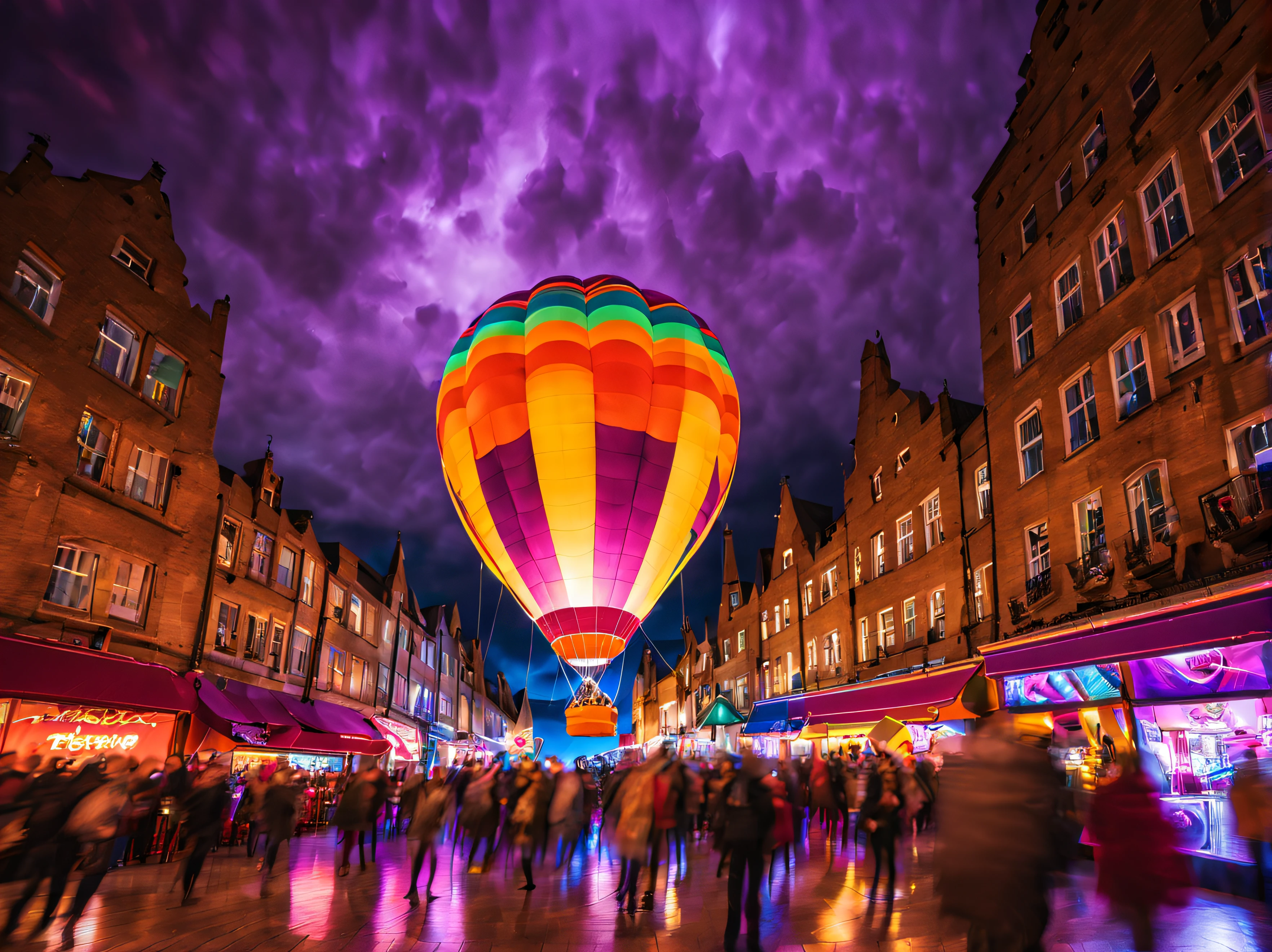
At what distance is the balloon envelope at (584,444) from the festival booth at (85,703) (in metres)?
9.24

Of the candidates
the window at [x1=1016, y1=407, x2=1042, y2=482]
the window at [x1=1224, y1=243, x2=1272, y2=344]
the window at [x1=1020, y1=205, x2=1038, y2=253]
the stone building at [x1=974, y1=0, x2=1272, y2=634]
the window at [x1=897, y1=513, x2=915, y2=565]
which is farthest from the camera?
the window at [x1=897, y1=513, x2=915, y2=565]

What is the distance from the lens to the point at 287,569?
27.7m

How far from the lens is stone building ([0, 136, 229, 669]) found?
613 inches

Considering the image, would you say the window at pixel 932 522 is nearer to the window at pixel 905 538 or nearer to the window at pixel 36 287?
the window at pixel 905 538

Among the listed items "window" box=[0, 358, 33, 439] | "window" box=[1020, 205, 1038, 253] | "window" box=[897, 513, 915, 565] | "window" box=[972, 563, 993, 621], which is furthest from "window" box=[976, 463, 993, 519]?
"window" box=[0, 358, 33, 439]

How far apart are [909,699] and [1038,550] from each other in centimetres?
539

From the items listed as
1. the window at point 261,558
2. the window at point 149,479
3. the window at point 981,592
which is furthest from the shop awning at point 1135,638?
the window at point 261,558

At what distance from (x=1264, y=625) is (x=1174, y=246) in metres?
7.12

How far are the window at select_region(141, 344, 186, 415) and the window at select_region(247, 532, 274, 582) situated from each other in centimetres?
602

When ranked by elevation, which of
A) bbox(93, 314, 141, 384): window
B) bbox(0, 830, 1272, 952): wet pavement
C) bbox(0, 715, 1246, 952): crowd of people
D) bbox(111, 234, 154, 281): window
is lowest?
bbox(0, 830, 1272, 952): wet pavement

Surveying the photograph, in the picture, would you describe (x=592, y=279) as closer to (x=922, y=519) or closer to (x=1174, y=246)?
(x=922, y=519)

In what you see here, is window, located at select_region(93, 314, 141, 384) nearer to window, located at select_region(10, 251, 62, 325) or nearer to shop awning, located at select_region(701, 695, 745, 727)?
window, located at select_region(10, 251, 62, 325)

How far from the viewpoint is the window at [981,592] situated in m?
19.3

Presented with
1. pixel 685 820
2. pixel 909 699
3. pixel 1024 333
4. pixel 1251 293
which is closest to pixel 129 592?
pixel 685 820
